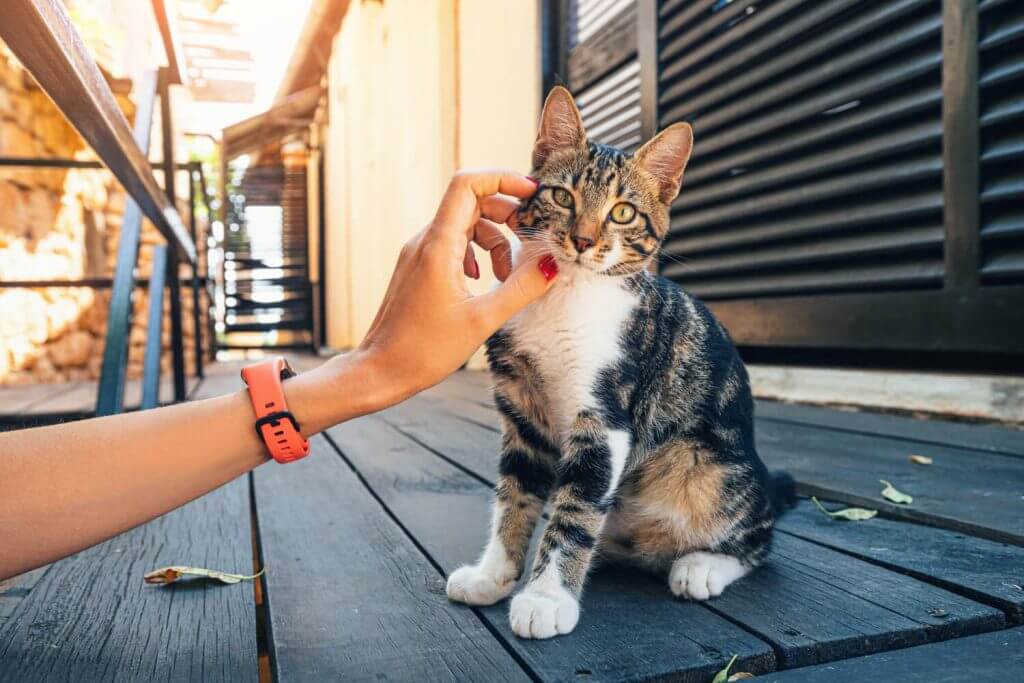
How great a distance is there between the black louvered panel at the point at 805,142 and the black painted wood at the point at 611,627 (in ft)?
5.88

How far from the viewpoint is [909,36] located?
8.46 feet

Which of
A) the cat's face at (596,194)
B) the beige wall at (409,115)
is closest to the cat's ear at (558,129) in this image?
the cat's face at (596,194)

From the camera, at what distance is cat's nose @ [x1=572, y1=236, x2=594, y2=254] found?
1.44 metres

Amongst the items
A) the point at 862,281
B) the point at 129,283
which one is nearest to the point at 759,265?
the point at 862,281

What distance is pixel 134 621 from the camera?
45.1 inches

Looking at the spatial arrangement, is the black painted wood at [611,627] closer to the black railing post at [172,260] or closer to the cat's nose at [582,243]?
the cat's nose at [582,243]

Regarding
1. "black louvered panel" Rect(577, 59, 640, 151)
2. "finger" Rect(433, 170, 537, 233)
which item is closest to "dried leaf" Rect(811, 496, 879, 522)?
"finger" Rect(433, 170, 537, 233)

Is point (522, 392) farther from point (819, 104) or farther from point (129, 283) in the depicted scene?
point (819, 104)

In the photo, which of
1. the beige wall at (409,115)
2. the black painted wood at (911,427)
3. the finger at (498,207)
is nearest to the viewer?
the finger at (498,207)

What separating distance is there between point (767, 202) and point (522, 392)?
2.18m

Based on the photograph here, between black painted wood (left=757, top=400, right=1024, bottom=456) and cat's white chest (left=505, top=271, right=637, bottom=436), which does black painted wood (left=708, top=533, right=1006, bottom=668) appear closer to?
cat's white chest (left=505, top=271, right=637, bottom=436)

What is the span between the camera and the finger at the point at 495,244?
1.38m

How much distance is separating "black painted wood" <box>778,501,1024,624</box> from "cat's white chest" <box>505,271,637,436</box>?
589mm

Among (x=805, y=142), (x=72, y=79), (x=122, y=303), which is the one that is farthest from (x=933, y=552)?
(x=122, y=303)
